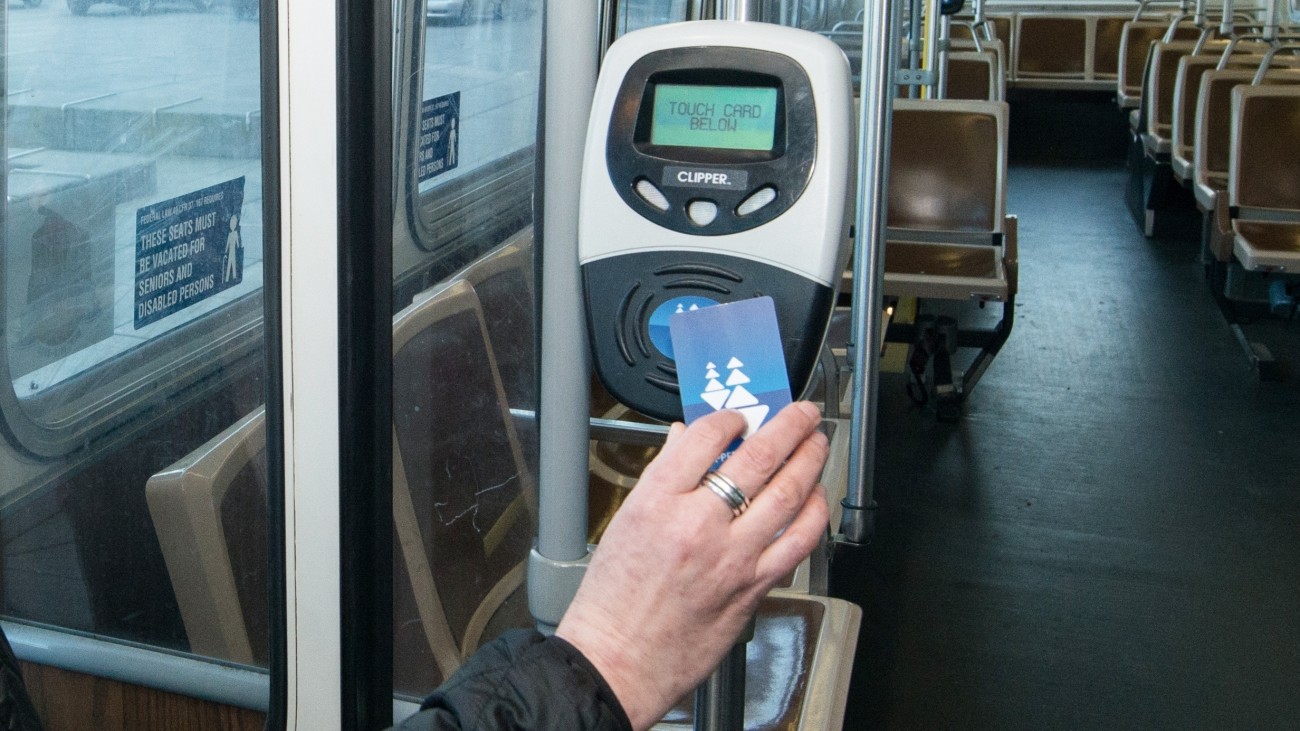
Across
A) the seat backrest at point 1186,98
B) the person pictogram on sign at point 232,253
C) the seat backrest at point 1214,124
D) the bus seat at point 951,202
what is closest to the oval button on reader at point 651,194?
the person pictogram on sign at point 232,253

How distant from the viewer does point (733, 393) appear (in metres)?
0.79

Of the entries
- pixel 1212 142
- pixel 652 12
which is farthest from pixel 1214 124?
pixel 652 12

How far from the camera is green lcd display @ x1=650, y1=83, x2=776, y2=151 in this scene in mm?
829

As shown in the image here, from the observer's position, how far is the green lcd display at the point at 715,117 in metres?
0.83

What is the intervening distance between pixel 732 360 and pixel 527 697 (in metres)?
0.24

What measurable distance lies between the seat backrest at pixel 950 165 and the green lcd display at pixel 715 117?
3728 mm

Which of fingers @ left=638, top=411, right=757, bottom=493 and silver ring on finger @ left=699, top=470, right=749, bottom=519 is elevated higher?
fingers @ left=638, top=411, right=757, bottom=493

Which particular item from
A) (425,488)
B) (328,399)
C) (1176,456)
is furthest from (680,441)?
(1176,456)

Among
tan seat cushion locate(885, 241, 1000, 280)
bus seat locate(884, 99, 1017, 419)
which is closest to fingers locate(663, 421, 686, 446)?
tan seat cushion locate(885, 241, 1000, 280)

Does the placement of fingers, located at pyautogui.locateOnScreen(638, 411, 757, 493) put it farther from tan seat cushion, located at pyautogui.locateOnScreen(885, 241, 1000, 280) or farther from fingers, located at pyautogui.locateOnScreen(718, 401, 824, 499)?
tan seat cushion, located at pyautogui.locateOnScreen(885, 241, 1000, 280)

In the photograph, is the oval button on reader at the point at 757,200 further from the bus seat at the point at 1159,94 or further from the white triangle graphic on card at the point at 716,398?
the bus seat at the point at 1159,94

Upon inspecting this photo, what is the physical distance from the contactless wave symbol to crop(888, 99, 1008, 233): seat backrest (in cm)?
380

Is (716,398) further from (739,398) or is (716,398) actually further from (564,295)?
(564,295)

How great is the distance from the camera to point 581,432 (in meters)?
0.96
